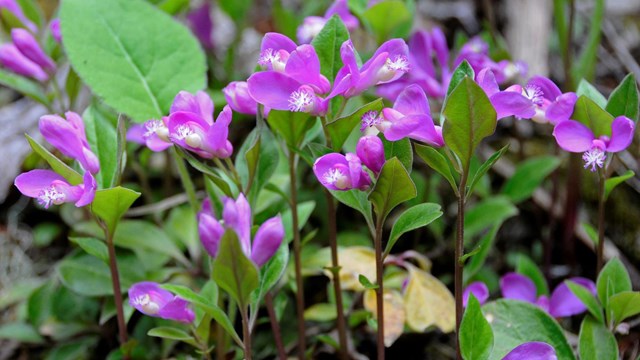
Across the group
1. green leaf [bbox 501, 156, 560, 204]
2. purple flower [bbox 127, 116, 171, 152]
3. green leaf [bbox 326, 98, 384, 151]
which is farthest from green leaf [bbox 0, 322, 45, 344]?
green leaf [bbox 501, 156, 560, 204]

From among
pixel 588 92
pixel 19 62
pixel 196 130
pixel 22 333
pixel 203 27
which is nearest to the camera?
pixel 196 130

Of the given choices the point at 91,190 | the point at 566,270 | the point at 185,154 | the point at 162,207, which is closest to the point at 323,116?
the point at 185,154

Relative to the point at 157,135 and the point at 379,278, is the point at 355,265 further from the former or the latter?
the point at 157,135

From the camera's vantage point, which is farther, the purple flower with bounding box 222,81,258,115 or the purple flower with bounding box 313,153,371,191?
the purple flower with bounding box 222,81,258,115

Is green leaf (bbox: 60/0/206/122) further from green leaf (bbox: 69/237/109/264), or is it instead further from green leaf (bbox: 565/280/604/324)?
green leaf (bbox: 565/280/604/324)

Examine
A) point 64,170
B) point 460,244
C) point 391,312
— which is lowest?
point 391,312

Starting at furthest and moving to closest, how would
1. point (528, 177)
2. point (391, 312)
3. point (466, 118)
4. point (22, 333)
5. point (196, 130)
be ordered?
point (528, 177) → point (22, 333) → point (391, 312) → point (196, 130) → point (466, 118)

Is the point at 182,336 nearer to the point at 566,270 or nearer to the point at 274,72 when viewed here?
the point at 274,72

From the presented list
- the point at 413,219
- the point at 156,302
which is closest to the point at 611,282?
the point at 413,219
